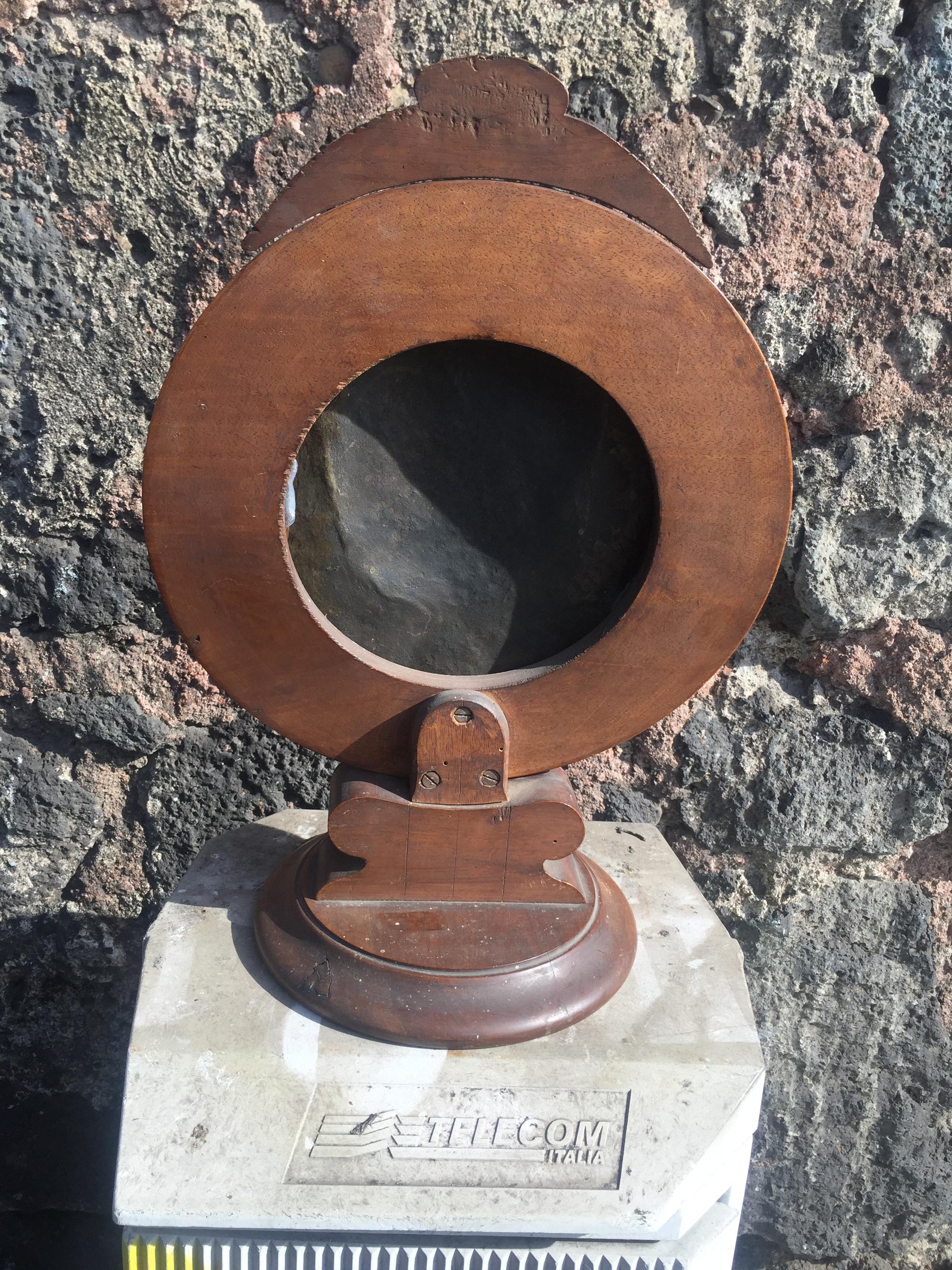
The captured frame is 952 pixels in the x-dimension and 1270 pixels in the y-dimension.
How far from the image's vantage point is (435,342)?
823mm

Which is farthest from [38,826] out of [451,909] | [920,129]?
[920,129]

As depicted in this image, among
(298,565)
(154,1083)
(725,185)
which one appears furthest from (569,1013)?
(725,185)

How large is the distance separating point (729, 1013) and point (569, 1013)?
17 cm

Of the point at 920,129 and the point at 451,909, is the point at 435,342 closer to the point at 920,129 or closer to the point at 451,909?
the point at 451,909

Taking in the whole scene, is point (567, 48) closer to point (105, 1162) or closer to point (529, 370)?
point (529, 370)

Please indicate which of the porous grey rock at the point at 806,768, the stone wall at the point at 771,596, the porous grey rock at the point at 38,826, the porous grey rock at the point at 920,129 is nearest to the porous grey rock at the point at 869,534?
the stone wall at the point at 771,596

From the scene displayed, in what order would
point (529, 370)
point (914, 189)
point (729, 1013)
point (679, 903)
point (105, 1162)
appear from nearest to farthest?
1. point (529, 370)
2. point (729, 1013)
3. point (679, 903)
4. point (914, 189)
5. point (105, 1162)

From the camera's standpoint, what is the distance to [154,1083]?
2.88ft

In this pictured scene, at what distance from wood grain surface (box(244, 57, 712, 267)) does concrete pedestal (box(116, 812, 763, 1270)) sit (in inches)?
30.0

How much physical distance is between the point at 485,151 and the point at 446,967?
0.77 metres

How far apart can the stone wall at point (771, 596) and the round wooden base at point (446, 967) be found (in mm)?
493

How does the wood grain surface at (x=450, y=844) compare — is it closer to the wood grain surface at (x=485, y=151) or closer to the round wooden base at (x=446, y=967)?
the round wooden base at (x=446, y=967)

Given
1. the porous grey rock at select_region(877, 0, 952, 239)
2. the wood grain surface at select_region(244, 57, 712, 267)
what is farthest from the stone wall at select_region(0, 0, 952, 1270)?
the wood grain surface at select_region(244, 57, 712, 267)

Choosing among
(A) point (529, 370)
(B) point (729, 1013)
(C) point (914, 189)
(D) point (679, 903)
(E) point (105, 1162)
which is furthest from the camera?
(E) point (105, 1162)
